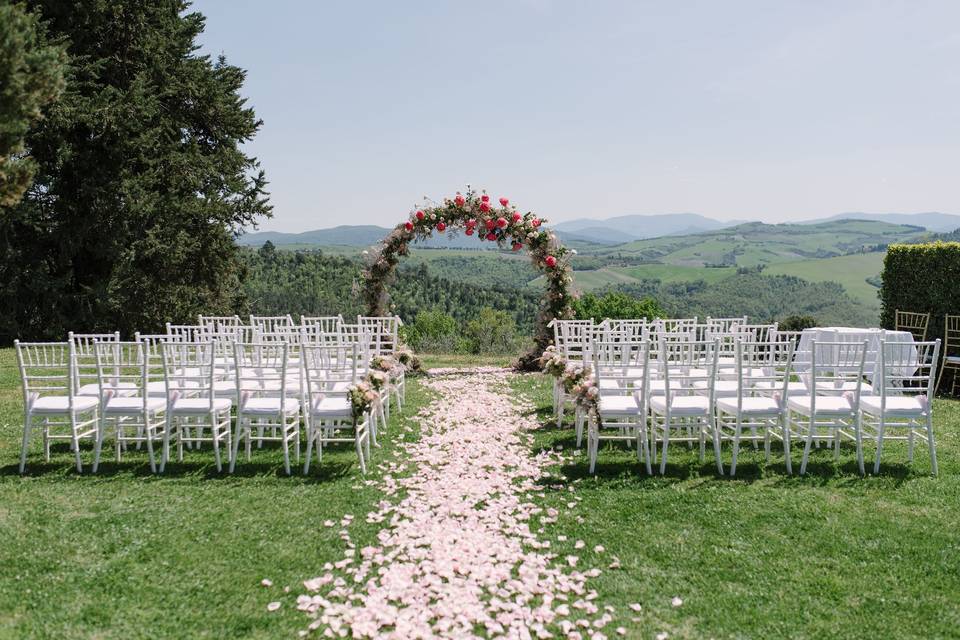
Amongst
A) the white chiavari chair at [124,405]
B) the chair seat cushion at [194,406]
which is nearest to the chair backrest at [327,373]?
A: the chair seat cushion at [194,406]

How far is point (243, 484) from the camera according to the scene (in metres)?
4.91

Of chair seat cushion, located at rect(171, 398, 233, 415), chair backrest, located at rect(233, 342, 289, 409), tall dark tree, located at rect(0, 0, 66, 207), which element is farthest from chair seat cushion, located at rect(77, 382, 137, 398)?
tall dark tree, located at rect(0, 0, 66, 207)

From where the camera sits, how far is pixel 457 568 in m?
3.41

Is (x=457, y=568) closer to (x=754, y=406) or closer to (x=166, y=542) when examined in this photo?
(x=166, y=542)

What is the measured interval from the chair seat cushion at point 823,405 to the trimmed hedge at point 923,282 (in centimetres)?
645

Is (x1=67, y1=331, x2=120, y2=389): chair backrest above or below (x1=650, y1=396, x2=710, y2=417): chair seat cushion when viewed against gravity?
above

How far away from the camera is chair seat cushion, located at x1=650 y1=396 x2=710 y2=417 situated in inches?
201

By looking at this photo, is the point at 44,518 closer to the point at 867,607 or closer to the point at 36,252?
the point at 867,607

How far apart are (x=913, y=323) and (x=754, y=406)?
7.49 meters

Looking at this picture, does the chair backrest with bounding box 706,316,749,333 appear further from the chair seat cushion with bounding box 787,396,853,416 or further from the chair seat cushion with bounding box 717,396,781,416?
the chair seat cushion with bounding box 717,396,781,416

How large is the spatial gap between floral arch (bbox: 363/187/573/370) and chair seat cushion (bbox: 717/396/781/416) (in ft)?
21.1

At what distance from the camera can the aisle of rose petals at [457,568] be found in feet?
9.43

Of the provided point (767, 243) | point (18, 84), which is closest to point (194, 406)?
point (18, 84)

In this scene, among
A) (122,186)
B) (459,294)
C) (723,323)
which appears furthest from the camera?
(459,294)
